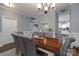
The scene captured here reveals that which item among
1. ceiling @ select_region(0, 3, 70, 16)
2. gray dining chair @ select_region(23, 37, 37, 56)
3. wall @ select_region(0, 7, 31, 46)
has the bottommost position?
gray dining chair @ select_region(23, 37, 37, 56)

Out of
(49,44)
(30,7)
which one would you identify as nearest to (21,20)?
(30,7)

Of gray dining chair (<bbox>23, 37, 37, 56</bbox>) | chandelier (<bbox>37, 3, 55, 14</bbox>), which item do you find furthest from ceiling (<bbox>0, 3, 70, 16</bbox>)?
gray dining chair (<bbox>23, 37, 37, 56</bbox>)

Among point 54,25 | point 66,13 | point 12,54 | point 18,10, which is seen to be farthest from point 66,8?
point 12,54

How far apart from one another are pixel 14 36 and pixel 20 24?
213mm

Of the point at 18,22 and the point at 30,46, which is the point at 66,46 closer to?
the point at 30,46

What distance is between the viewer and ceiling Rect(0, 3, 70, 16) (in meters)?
1.37

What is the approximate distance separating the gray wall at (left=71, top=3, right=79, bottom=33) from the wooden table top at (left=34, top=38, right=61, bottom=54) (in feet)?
1.05

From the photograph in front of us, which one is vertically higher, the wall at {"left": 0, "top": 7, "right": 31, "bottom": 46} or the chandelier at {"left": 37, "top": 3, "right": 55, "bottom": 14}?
the chandelier at {"left": 37, "top": 3, "right": 55, "bottom": 14}

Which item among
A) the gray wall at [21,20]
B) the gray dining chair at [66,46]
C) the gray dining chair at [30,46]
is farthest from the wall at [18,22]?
the gray dining chair at [66,46]

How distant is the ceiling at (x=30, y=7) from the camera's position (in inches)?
53.9

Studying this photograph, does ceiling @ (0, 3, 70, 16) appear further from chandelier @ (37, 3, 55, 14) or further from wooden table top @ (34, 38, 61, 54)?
wooden table top @ (34, 38, 61, 54)

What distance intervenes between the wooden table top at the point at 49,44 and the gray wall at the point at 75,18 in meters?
0.32

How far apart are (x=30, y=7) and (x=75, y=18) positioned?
0.70 meters

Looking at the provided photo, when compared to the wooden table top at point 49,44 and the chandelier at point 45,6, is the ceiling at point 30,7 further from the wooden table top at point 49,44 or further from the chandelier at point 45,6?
the wooden table top at point 49,44
